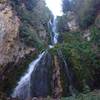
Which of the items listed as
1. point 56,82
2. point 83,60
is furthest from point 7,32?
point 83,60

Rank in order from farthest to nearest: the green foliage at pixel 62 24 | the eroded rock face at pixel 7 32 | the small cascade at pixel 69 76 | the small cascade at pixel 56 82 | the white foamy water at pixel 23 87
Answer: the green foliage at pixel 62 24
the eroded rock face at pixel 7 32
the small cascade at pixel 69 76
the small cascade at pixel 56 82
the white foamy water at pixel 23 87

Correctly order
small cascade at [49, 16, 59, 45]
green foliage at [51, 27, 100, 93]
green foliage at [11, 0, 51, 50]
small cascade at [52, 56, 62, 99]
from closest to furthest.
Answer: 1. small cascade at [52, 56, 62, 99]
2. green foliage at [51, 27, 100, 93]
3. green foliage at [11, 0, 51, 50]
4. small cascade at [49, 16, 59, 45]

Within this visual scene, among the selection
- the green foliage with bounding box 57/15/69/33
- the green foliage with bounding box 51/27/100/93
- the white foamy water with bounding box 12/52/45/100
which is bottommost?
the white foamy water with bounding box 12/52/45/100

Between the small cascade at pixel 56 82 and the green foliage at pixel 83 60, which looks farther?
the green foliage at pixel 83 60

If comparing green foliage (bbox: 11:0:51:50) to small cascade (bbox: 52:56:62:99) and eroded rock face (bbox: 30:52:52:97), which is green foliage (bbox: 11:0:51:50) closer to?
eroded rock face (bbox: 30:52:52:97)

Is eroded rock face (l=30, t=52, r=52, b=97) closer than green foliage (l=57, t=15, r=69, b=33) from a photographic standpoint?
Yes

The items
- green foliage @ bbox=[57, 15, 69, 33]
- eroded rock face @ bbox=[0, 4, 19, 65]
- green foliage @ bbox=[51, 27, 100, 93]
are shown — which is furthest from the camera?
green foliage @ bbox=[57, 15, 69, 33]

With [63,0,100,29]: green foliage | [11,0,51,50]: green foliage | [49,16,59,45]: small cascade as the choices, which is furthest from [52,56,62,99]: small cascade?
[63,0,100,29]: green foliage

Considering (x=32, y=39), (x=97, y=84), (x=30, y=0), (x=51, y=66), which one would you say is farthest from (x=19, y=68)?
(x=30, y=0)

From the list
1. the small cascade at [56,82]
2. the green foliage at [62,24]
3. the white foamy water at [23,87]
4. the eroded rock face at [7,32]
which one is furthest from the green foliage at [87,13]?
the white foamy water at [23,87]

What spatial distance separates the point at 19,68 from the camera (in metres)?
19.1

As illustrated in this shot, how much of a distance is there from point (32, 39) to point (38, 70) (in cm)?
423

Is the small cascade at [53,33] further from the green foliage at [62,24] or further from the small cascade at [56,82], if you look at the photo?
the small cascade at [56,82]

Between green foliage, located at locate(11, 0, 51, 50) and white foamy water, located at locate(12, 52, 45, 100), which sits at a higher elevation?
green foliage, located at locate(11, 0, 51, 50)
